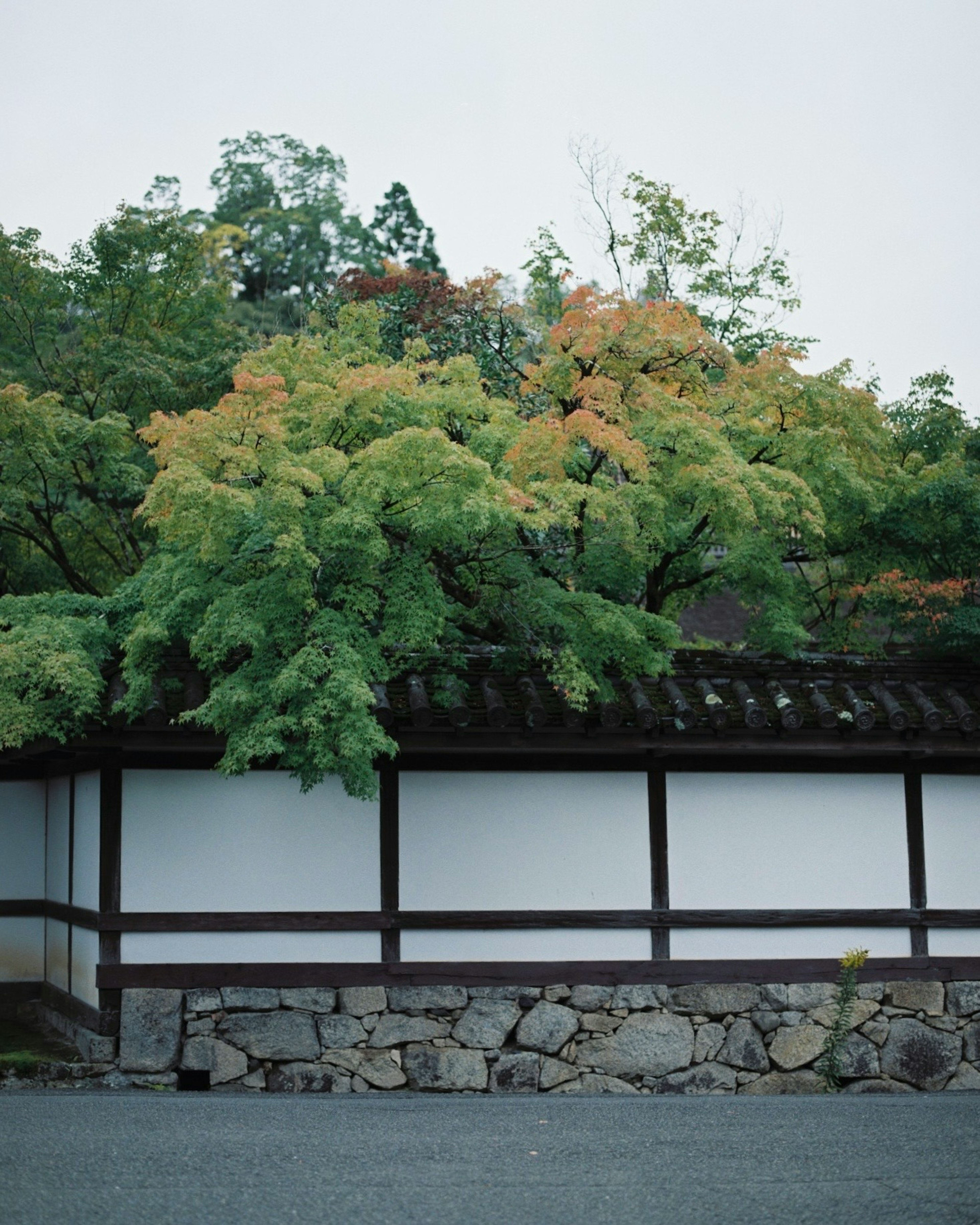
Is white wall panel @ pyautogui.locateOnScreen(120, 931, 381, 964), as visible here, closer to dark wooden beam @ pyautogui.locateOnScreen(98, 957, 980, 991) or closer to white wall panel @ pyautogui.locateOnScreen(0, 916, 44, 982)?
dark wooden beam @ pyautogui.locateOnScreen(98, 957, 980, 991)

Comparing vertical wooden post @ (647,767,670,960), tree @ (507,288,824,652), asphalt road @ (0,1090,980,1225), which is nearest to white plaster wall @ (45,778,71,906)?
asphalt road @ (0,1090,980,1225)

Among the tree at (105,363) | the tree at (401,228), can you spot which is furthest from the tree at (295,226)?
the tree at (105,363)

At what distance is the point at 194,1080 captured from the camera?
1117cm

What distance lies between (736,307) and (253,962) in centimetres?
1288

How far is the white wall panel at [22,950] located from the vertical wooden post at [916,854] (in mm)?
9124

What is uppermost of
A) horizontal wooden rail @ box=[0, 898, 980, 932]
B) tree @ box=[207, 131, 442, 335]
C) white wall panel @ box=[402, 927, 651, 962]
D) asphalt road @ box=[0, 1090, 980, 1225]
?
tree @ box=[207, 131, 442, 335]

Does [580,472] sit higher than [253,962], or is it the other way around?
[580,472]

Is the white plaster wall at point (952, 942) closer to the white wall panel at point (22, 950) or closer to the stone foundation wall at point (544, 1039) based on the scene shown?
the stone foundation wall at point (544, 1039)

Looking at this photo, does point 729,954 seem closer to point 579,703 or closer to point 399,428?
point 579,703

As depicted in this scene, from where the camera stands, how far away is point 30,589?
17.5 m

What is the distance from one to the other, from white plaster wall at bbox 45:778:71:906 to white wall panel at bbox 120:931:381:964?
2001 millimetres

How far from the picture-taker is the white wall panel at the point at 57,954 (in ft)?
41.9

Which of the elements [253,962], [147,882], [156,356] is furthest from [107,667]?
[156,356]

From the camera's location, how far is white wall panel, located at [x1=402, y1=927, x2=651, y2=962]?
11.4 metres
